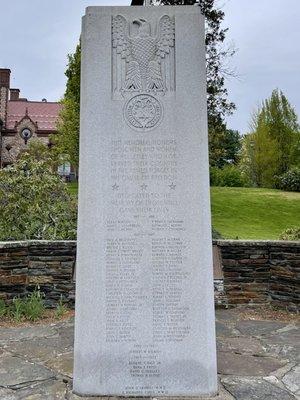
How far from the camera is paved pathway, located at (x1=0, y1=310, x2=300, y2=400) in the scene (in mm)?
3236

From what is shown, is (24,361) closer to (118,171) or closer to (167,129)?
(118,171)

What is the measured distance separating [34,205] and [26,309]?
2707 millimetres

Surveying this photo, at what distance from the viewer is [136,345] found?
3230 mm

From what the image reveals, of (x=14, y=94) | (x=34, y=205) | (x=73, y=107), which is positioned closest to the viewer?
(x=34, y=205)

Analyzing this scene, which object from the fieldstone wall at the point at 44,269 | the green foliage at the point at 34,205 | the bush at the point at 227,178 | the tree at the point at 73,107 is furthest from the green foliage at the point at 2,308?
the bush at the point at 227,178

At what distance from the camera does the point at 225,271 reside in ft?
20.0

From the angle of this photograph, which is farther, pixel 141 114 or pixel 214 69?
pixel 214 69

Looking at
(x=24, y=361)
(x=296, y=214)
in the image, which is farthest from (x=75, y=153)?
(x=24, y=361)

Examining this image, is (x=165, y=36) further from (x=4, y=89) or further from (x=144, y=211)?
(x=4, y=89)

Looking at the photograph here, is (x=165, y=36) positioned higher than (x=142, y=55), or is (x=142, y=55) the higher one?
(x=165, y=36)

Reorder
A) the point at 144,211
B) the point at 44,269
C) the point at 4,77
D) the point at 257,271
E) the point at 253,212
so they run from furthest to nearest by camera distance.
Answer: the point at 4,77, the point at 253,212, the point at 257,271, the point at 44,269, the point at 144,211

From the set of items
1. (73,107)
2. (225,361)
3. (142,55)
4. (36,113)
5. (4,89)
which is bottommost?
(225,361)

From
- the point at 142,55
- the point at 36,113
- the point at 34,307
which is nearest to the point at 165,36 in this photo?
the point at 142,55

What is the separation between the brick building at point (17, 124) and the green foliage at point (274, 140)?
17.2m
